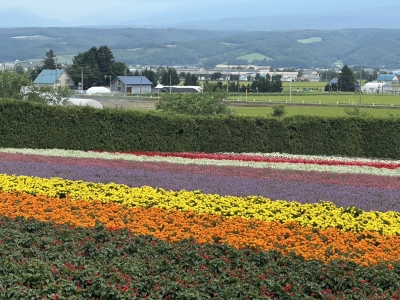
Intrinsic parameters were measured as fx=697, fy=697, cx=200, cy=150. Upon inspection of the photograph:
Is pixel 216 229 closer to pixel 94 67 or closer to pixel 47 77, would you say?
pixel 94 67

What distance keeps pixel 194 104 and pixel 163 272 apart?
30471 mm

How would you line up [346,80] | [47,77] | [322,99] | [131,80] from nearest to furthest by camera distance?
[322,99] → [47,77] → [131,80] → [346,80]

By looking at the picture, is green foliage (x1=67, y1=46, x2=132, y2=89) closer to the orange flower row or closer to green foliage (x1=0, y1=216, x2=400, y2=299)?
the orange flower row

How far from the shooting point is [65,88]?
149 feet

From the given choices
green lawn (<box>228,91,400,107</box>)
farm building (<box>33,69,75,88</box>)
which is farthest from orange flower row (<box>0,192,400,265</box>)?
farm building (<box>33,69,75,88</box>)

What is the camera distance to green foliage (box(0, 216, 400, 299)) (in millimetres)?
8038

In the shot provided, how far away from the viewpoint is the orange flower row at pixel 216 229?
10.1 meters

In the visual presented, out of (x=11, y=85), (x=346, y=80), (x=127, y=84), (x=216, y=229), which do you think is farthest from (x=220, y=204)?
(x=346, y=80)

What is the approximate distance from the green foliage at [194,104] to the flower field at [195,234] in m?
20.1

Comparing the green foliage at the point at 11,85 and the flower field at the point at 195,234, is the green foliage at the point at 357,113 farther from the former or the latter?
the green foliage at the point at 11,85

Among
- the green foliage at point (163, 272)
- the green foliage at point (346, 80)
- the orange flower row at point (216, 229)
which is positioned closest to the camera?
the green foliage at point (163, 272)

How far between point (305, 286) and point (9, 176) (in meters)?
9.96

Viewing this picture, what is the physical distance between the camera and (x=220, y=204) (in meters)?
13.4

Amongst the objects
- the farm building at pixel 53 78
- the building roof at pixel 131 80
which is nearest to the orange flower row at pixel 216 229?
the farm building at pixel 53 78
